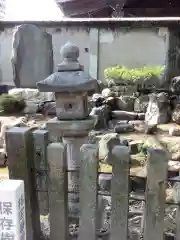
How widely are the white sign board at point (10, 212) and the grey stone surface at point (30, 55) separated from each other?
6968 mm

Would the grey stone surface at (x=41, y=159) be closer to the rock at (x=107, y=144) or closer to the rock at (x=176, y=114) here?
the rock at (x=107, y=144)

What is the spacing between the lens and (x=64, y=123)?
323cm

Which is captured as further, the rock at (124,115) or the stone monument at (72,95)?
the rock at (124,115)

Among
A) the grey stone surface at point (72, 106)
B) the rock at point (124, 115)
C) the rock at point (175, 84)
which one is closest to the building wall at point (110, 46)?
the rock at point (175, 84)

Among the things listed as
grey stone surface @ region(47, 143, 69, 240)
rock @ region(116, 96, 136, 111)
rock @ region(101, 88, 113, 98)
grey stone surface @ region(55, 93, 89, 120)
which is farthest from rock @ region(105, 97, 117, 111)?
grey stone surface @ region(47, 143, 69, 240)

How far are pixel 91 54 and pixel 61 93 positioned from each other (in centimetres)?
609

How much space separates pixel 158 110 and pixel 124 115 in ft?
2.47

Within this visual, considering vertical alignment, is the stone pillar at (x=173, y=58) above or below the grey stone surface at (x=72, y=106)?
above

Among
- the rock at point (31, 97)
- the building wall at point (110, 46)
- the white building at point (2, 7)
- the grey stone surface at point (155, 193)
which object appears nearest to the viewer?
the grey stone surface at point (155, 193)

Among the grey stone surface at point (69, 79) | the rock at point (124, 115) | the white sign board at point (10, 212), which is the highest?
the grey stone surface at point (69, 79)

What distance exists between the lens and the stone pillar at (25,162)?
207 cm

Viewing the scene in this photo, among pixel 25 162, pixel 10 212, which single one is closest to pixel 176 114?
pixel 25 162

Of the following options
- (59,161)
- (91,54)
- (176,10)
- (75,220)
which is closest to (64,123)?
(75,220)

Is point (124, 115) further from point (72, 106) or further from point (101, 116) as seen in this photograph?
point (72, 106)
